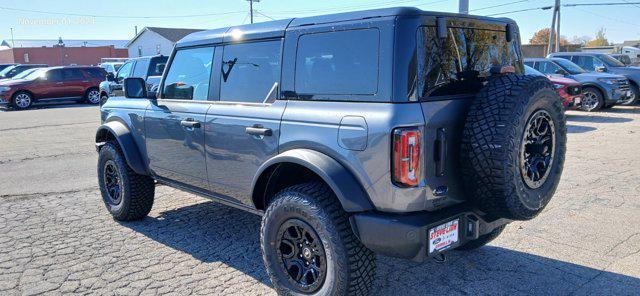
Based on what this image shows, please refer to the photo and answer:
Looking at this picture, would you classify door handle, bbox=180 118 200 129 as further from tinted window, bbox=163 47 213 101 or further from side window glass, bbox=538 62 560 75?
side window glass, bbox=538 62 560 75

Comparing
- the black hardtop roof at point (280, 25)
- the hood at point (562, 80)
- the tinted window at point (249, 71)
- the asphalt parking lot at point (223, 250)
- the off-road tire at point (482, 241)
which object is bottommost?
the asphalt parking lot at point (223, 250)

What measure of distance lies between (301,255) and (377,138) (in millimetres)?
1005

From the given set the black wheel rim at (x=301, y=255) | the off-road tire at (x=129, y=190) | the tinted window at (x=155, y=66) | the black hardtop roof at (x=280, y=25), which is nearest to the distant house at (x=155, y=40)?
the tinted window at (x=155, y=66)

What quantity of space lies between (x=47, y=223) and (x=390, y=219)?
3955 mm

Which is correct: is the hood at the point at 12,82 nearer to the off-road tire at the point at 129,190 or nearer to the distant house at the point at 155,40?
the off-road tire at the point at 129,190

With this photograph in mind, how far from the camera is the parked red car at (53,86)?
19422mm

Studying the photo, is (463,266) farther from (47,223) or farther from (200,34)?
(47,223)

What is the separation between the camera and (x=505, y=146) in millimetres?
2756

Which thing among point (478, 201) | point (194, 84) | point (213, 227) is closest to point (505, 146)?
point (478, 201)

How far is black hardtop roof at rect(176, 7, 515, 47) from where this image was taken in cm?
292

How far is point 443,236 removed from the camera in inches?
113

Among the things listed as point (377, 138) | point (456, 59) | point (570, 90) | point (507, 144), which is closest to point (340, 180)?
point (377, 138)

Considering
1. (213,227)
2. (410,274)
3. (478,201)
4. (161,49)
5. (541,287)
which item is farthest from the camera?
(161,49)

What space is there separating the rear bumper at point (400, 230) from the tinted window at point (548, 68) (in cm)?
1279
